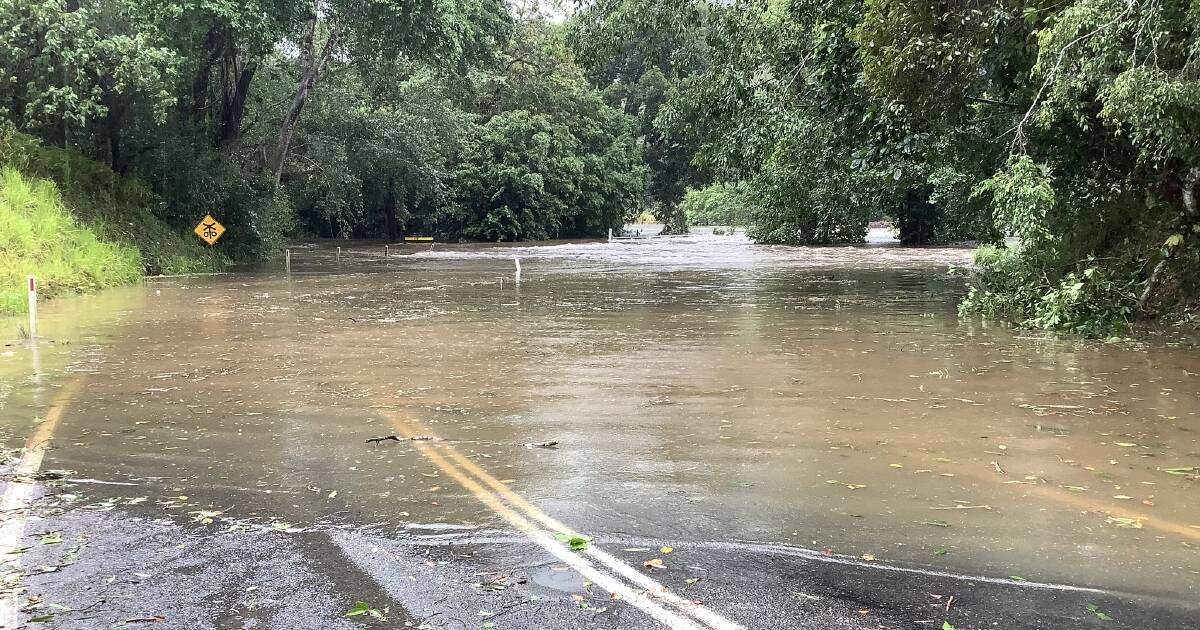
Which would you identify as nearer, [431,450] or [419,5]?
[431,450]

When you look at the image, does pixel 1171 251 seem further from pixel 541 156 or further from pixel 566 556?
pixel 541 156

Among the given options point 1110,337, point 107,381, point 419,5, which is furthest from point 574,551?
point 419,5

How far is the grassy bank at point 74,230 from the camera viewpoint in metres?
21.9

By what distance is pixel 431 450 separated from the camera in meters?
7.73

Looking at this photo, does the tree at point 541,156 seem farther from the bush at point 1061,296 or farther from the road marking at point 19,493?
the road marking at point 19,493

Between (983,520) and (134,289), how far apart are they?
2311cm

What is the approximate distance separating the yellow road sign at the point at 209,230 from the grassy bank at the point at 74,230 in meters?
0.55

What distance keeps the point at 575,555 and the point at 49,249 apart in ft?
71.8

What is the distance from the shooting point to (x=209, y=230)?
3288 cm

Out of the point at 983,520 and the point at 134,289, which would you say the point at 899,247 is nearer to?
the point at 134,289

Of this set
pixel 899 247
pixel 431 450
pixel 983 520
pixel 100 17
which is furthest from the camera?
pixel 899 247

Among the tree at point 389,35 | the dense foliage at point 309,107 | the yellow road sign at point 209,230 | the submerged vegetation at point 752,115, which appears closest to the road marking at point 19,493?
the submerged vegetation at point 752,115

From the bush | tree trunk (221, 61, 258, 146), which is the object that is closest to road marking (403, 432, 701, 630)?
the bush

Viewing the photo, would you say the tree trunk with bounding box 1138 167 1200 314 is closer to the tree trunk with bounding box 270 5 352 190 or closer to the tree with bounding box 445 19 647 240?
the tree trunk with bounding box 270 5 352 190
